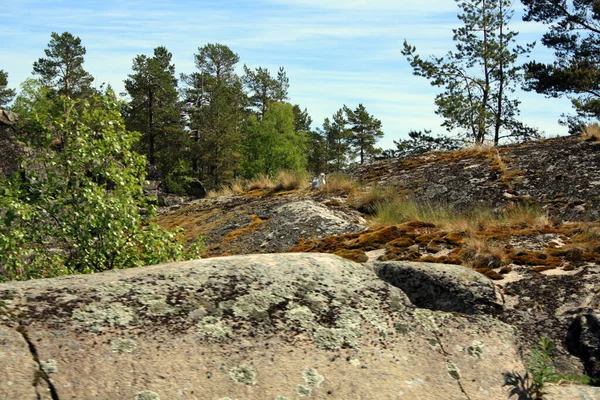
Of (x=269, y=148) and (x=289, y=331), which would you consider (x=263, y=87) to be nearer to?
(x=269, y=148)

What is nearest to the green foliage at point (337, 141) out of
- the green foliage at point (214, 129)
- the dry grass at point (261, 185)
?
the green foliage at point (214, 129)

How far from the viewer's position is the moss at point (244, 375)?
3.52 meters

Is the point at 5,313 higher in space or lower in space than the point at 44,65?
lower

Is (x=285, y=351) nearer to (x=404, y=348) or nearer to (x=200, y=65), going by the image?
(x=404, y=348)

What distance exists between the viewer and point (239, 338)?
3.79m

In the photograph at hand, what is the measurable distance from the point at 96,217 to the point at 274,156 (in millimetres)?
46229

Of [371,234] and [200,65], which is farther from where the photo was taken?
[200,65]

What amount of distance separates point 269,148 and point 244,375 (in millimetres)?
50535

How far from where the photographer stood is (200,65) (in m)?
58.6

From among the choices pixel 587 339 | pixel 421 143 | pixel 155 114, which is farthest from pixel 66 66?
pixel 587 339

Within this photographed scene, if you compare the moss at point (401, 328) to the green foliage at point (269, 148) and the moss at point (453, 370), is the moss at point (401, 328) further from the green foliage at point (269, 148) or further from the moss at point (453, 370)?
the green foliage at point (269, 148)

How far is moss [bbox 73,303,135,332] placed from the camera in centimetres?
362

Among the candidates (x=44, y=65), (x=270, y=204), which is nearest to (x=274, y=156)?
(x=44, y=65)

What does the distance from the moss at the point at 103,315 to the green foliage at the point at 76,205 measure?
11.8 feet
